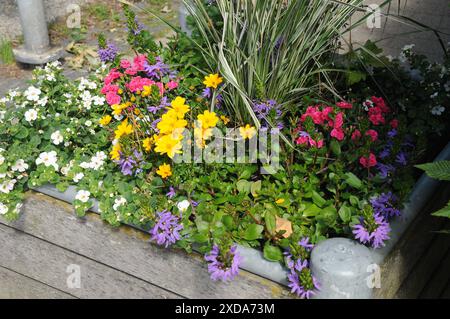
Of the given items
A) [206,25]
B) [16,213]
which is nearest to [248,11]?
[206,25]

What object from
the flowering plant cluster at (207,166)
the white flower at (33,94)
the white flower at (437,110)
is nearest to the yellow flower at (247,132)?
the flowering plant cluster at (207,166)

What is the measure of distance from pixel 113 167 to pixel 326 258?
2.89ft

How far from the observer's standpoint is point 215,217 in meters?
1.91

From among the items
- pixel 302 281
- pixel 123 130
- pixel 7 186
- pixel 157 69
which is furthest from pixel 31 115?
pixel 302 281

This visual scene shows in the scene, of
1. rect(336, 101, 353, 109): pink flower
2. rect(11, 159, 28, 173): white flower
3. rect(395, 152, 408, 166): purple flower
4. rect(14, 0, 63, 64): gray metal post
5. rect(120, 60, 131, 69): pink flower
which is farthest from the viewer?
rect(14, 0, 63, 64): gray metal post

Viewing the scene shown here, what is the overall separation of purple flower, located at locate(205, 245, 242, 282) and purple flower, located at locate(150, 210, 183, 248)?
13cm

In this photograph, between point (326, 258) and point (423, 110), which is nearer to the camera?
point (326, 258)

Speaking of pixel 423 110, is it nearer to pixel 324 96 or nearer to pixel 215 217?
pixel 324 96

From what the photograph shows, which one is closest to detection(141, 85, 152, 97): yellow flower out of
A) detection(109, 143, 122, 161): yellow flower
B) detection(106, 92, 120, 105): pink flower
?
detection(106, 92, 120, 105): pink flower

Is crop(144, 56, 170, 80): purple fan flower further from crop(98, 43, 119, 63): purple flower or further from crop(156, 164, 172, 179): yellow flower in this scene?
crop(156, 164, 172, 179): yellow flower

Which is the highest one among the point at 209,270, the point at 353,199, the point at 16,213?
the point at 353,199

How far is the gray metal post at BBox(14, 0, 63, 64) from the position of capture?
12.5 feet

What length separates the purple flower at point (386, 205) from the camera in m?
1.84

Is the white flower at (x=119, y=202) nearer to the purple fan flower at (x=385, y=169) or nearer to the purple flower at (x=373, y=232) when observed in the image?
the purple flower at (x=373, y=232)
